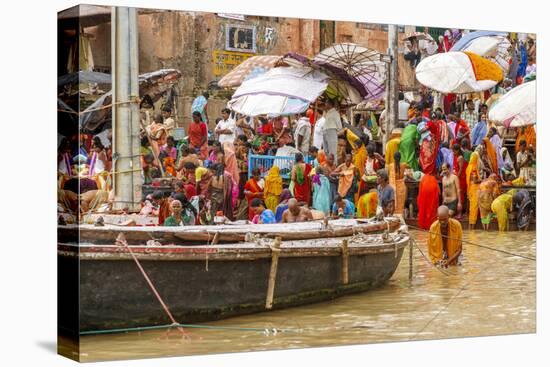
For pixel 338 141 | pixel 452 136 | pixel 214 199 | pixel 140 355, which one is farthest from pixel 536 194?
pixel 140 355

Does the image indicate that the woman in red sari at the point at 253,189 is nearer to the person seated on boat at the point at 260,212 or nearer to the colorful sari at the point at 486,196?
the person seated on boat at the point at 260,212

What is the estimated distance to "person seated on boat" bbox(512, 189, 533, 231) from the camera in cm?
1404

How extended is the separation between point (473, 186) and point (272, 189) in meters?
2.32

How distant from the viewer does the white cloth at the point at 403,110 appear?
526 inches

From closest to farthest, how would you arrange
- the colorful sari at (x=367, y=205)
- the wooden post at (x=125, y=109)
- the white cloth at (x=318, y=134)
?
1. the wooden post at (x=125, y=109)
2. the white cloth at (x=318, y=134)
3. the colorful sari at (x=367, y=205)

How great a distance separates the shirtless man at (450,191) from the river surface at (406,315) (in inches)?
11.7

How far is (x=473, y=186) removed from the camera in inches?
541

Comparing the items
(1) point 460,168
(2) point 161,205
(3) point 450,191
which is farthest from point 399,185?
(2) point 161,205

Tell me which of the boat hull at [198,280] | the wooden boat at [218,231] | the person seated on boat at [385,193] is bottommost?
the boat hull at [198,280]

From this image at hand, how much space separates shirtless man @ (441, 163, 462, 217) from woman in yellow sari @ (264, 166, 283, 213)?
1887 millimetres

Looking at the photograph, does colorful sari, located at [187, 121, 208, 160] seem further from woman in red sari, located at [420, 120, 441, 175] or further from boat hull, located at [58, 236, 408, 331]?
woman in red sari, located at [420, 120, 441, 175]

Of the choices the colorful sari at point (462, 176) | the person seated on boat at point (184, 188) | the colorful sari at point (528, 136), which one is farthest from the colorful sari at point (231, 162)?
the colorful sari at point (528, 136)

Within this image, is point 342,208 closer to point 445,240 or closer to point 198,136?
point 445,240

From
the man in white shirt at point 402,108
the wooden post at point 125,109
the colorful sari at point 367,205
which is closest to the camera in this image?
the wooden post at point 125,109
